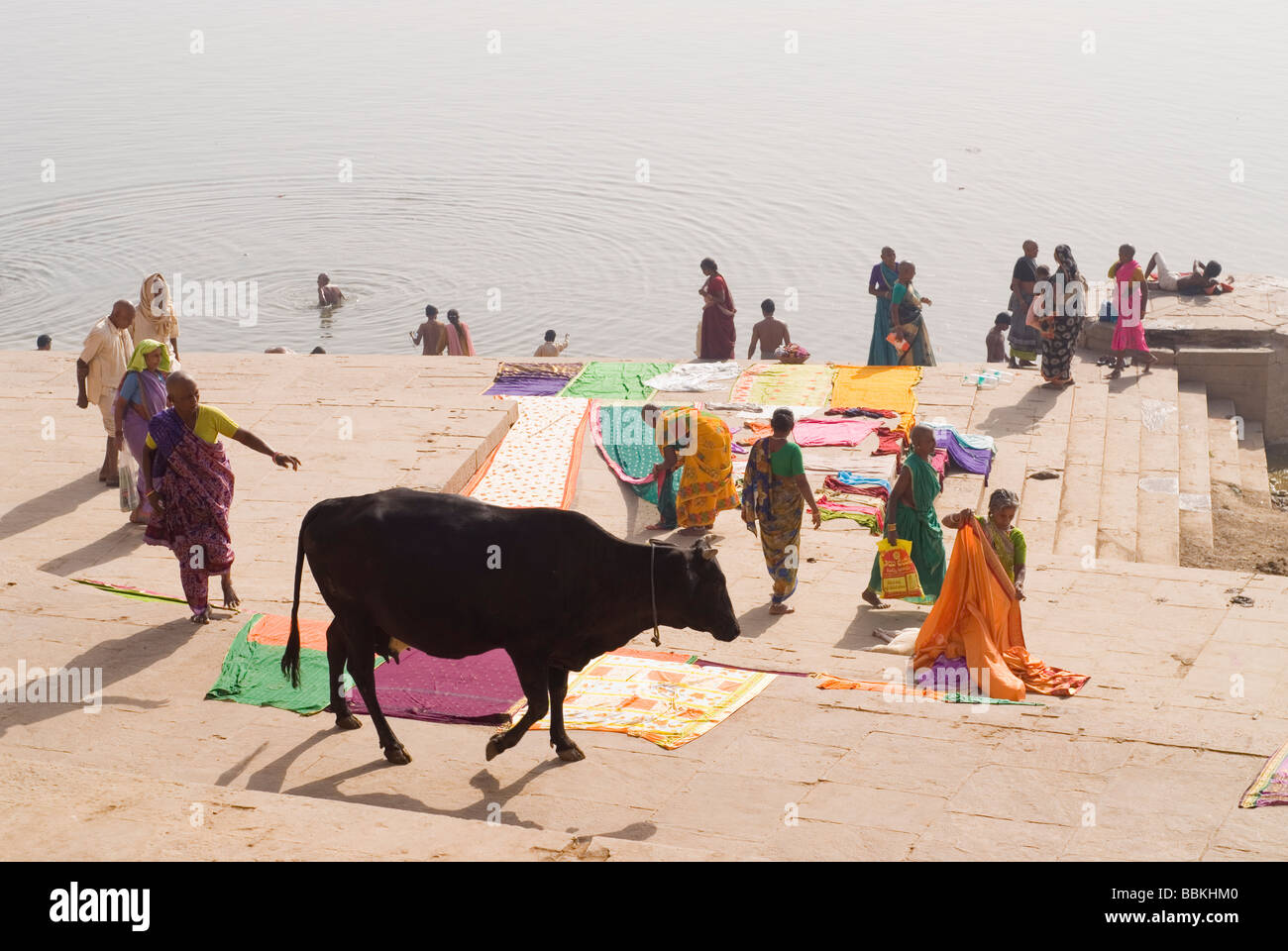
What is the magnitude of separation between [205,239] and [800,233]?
13190 millimetres

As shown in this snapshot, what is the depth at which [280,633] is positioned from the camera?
8.23m

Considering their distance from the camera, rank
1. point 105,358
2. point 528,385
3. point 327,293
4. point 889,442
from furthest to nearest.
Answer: point 327,293 → point 528,385 → point 889,442 → point 105,358

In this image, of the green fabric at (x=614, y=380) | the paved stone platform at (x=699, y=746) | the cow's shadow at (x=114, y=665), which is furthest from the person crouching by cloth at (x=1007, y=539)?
the green fabric at (x=614, y=380)

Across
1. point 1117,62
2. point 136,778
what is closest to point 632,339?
point 136,778

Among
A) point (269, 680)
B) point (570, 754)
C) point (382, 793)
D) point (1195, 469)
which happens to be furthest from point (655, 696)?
point (1195, 469)

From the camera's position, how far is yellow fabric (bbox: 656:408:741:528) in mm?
11477

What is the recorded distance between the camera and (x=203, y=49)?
173 feet

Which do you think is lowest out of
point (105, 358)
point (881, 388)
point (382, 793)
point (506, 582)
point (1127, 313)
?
point (382, 793)

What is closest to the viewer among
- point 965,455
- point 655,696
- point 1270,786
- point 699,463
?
point 1270,786

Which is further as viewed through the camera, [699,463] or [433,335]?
[433,335]

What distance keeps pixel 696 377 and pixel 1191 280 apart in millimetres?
8251

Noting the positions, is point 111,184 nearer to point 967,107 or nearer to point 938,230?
point 938,230

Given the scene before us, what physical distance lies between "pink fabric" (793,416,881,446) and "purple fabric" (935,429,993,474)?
74 cm

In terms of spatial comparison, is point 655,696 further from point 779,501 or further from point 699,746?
point 779,501
